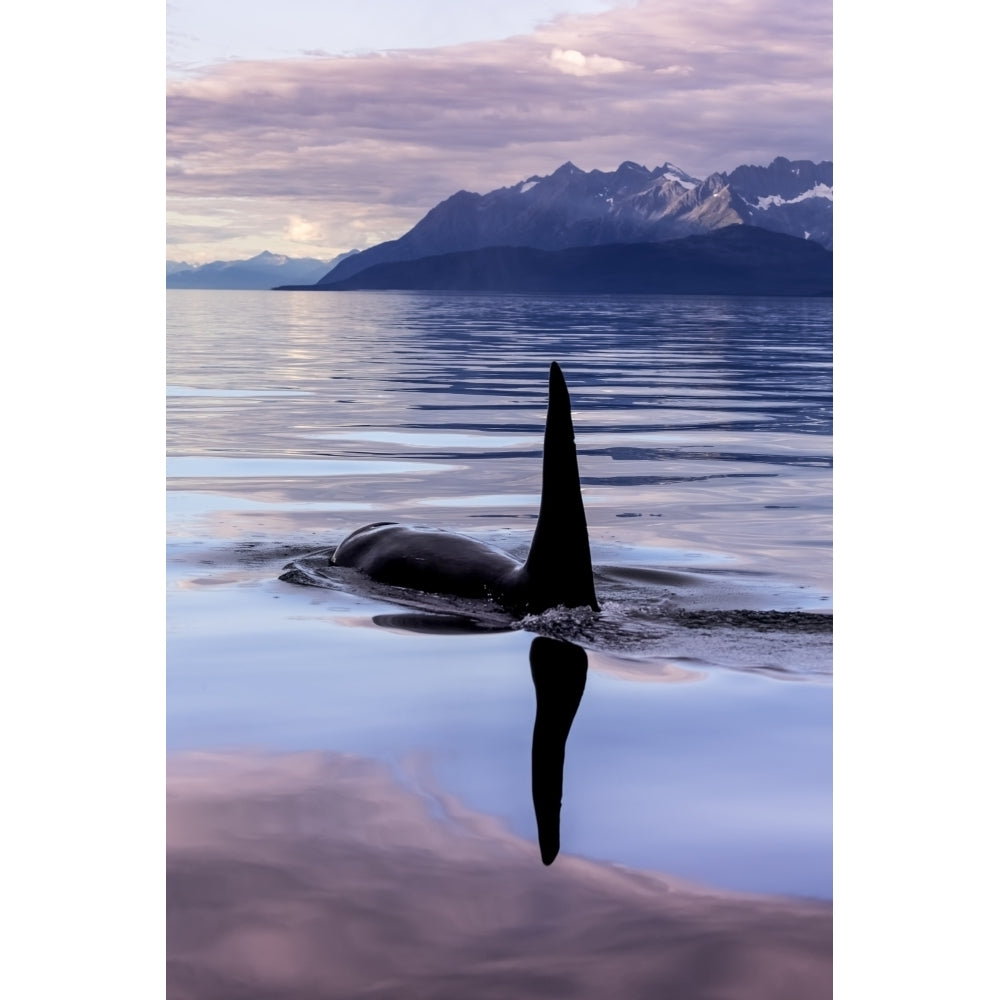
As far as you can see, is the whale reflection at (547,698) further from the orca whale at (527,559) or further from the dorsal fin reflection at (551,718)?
the orca whale at (527,559)

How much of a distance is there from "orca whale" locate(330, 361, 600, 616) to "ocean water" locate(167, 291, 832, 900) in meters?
0.20

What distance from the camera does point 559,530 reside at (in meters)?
10.2

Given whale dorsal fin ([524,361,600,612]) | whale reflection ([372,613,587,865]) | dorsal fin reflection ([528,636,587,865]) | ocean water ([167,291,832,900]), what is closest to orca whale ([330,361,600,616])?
whale dorsal fin ([524,361,600,612])

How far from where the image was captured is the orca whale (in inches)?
394

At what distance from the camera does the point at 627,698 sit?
8.43 metres

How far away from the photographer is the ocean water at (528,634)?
21.9 feet

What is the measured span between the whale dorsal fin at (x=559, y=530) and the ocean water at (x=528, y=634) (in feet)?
0.59

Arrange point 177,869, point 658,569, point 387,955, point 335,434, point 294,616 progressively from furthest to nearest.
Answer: point 335,434, point 658,569, point 294,616, point 177,869, point 387,955

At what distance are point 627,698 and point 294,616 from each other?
319 centimetres

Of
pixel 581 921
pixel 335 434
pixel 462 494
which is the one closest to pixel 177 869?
pixel 581 921

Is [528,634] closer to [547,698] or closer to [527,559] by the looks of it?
[527,559]

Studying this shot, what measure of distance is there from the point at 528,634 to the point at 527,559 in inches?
36.1

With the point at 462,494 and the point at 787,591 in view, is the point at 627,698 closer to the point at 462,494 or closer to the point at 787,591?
the point at 787,591

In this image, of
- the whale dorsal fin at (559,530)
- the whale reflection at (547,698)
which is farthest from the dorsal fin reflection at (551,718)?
the whale dorsal fin at (559,530)
